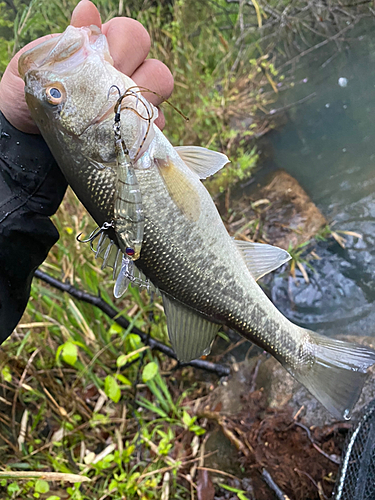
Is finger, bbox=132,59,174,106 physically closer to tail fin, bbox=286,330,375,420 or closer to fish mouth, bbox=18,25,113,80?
fish mouth, bbox=18,25,113,80

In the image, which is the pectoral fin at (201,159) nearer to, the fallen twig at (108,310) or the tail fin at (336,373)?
the tail fin at (336,373)

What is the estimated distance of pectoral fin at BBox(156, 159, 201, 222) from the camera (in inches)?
62.2

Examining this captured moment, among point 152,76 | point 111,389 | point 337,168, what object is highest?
point 152,76

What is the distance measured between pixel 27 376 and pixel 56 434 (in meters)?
0.58

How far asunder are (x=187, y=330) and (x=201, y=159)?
912 millimetres

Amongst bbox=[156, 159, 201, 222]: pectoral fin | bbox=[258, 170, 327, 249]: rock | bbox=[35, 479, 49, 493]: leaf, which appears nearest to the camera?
bbox=[156, 159, 201, 222]: pectoral fin

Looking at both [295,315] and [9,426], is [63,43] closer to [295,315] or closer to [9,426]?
[9,426]

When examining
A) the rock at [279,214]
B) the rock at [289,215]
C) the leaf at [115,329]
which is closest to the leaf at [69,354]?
the leaf at [115,329]

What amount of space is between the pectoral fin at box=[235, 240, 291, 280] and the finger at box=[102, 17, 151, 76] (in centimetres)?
114

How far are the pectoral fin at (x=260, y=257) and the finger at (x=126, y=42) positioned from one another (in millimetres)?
1135

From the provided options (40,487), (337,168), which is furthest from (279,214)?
(40,487)

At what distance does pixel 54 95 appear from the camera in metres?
1.44

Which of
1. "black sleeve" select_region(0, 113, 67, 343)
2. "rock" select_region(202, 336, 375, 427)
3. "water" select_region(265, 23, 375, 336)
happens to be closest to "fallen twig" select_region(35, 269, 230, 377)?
"rock" select_region(202, 336, 375, 427)

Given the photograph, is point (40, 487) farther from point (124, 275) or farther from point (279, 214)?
point (279, 214)
